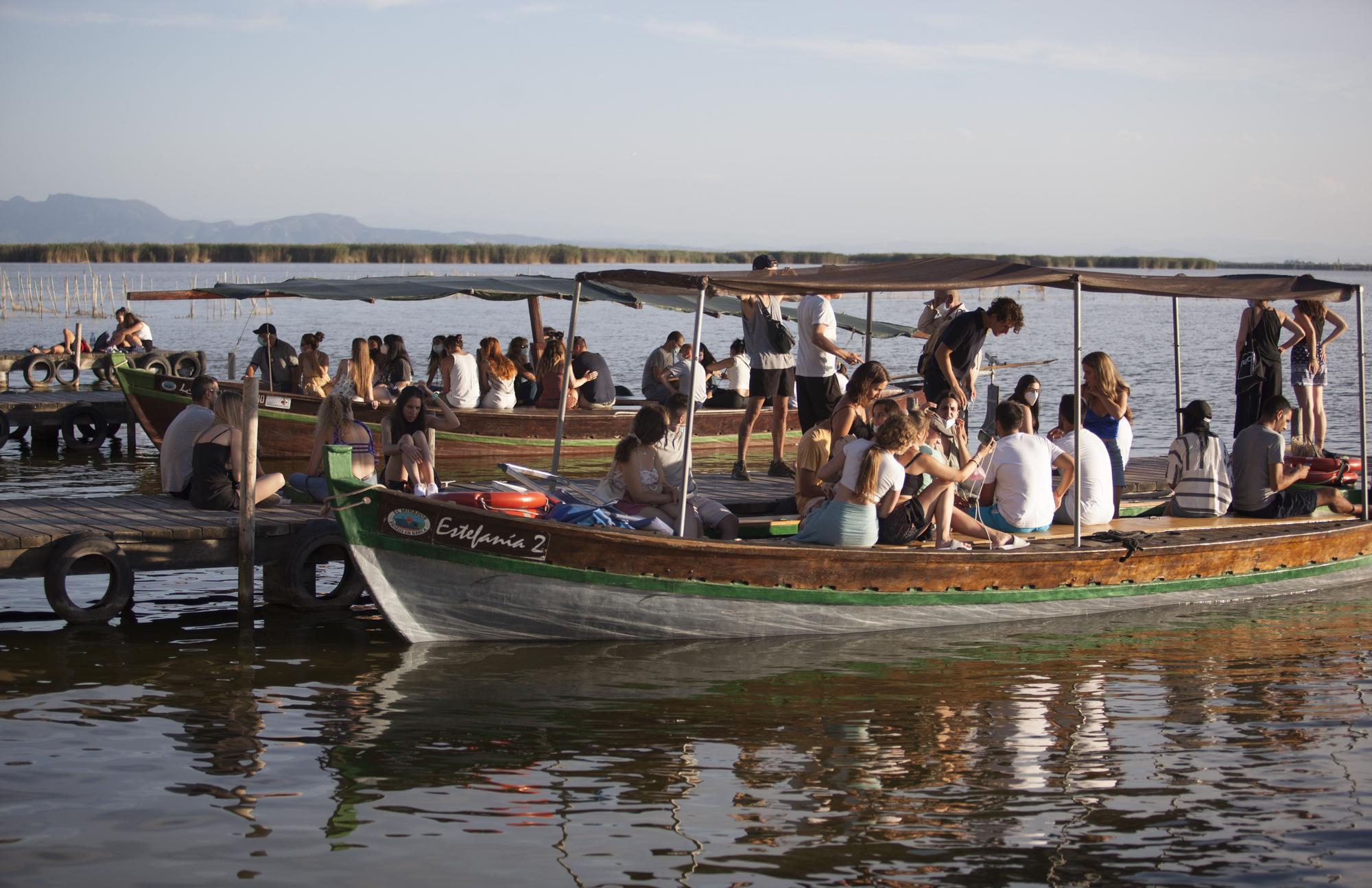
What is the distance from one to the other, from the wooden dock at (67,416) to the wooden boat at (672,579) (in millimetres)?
12611

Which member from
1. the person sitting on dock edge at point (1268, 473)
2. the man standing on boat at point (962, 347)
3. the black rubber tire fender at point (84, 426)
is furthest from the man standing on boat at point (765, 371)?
the black rubber tire fender at point (84, 426)

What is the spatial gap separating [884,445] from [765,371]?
13.4ft

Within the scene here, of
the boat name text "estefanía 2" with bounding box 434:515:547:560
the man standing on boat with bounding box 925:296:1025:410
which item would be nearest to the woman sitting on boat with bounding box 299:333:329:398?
the man standing on boat with bounding box 925:296:1025:410

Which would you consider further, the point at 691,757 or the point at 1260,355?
the point at 1260,355

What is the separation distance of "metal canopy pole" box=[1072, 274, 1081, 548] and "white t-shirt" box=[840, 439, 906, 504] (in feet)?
4.08

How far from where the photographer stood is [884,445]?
871 centimetres

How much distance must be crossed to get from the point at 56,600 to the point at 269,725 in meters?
2.67

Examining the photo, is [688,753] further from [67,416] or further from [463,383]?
[67,416]

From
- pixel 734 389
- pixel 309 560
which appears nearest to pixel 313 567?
pixel 309 560

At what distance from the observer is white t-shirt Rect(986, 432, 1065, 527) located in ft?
30.9

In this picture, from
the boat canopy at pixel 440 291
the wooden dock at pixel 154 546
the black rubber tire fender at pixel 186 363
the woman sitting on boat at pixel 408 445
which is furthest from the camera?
the black rubber tire fender at pixel 186 363

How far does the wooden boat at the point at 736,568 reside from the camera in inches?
336

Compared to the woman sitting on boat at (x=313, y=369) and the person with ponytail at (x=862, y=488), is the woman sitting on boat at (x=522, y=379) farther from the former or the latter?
the person with ponytail at (x=862, y=488)

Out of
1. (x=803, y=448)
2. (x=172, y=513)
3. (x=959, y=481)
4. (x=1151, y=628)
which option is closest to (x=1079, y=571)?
(x=1151, y=628)
